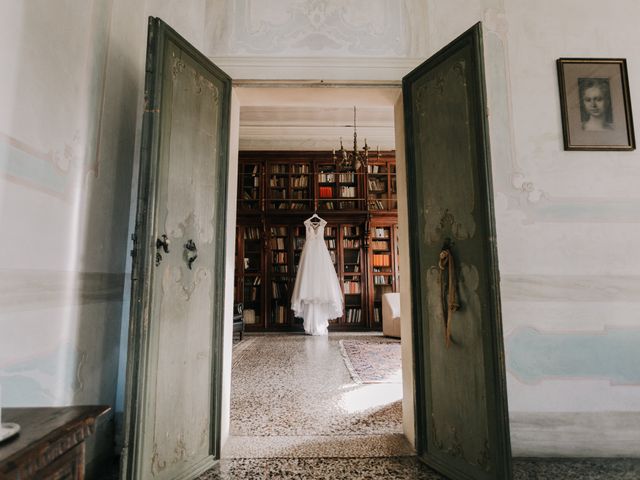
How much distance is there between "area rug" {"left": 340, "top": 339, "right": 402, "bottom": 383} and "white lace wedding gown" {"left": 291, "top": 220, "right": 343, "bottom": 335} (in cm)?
86

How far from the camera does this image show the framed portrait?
2.02 metres

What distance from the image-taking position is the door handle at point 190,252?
1695 mm

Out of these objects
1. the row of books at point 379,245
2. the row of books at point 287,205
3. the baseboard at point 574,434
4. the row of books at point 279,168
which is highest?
the row of books at point 279,168

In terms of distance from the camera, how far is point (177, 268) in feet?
5.38

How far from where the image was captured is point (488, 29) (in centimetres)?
212

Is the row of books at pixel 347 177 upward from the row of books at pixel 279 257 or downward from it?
upward

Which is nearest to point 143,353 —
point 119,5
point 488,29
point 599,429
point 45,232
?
point 45,232

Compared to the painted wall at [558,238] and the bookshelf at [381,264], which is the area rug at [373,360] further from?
the painted wall at [558,238]

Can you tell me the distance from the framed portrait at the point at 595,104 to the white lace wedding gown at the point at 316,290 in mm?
4788

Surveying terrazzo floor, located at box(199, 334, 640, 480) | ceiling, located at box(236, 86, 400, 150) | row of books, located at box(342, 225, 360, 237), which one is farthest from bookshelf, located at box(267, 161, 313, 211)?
terrazzo floor, located at box(199, 334, 640, 480)

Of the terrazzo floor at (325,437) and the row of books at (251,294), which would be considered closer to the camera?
the terrazzo floor at (325,437)

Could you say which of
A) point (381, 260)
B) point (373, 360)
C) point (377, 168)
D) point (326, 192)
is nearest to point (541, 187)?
point (373, 360)

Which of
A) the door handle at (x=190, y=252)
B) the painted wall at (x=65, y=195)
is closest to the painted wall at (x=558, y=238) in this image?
the door handle at (x=190, y=252)

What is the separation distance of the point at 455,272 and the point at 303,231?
5.42 metres
